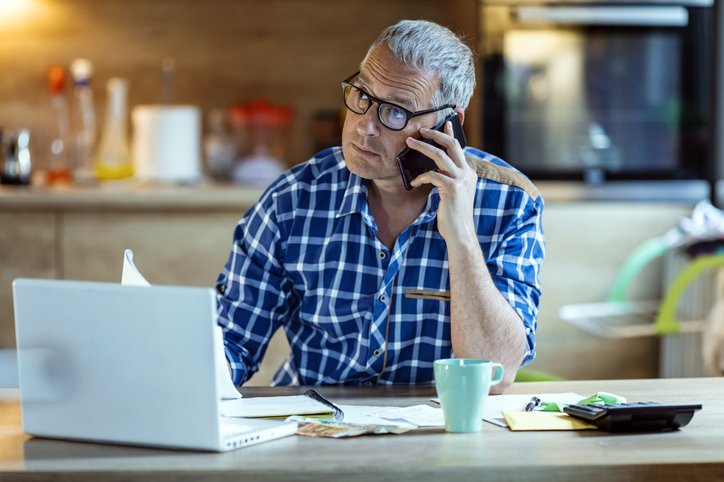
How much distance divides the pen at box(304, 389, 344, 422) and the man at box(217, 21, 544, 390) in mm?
260

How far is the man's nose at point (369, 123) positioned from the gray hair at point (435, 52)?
0.10 m

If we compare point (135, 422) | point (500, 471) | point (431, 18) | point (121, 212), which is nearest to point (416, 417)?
point (500, 471)

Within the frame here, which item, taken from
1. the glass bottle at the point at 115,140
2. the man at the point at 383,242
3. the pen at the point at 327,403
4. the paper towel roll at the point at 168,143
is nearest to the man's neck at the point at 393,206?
the man at the point at 383,242

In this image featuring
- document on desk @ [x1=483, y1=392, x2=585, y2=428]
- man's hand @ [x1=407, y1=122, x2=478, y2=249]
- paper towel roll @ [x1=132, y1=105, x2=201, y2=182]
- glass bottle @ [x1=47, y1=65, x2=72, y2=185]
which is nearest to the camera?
document on desk @ [x1=483, y1=392, x2=585, y2=428]

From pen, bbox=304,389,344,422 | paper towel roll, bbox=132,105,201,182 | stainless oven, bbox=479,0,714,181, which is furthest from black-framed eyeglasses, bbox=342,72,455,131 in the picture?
paper towel roll, bbox=132,105,201,182

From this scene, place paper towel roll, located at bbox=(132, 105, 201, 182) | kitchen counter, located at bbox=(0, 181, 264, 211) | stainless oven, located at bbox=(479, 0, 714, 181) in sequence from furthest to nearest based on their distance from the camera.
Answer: paper towel roll, located at bbox=(132, 105, 201, 182) < stainless oven, located at bbox=(479, 0, 714, 181) < kitchen counter, located at bbox=(0, 181, 264, 211)

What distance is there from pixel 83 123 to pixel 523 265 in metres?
2.24

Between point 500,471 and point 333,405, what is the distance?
34 cm

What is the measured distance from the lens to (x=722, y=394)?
1.43m

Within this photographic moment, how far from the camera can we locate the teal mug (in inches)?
46.4

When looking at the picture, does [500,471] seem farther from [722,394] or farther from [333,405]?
[722,394]

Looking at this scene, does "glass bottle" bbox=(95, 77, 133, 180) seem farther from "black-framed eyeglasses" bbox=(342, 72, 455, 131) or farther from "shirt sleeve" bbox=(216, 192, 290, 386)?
"black-framed eyeglasses" bbox=(342, 72, 455, 131)

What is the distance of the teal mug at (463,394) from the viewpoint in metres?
1.18

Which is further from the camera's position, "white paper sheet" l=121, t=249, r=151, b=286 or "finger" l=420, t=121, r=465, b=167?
"finger" l=420, t=121, r=465, b=167
